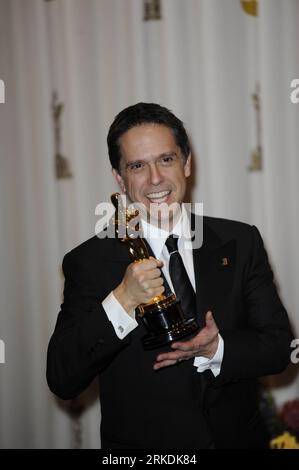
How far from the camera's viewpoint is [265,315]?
5.17 ft

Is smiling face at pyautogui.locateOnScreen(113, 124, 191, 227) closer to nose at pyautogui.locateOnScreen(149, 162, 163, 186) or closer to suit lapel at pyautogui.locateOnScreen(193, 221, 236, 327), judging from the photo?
nose at pyautogui.locateOnScreen(149, 162, 163, 186)

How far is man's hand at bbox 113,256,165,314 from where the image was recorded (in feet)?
4.29

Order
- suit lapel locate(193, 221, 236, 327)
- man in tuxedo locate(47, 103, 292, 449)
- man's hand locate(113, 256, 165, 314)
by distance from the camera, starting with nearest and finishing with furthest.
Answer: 1. man's hand locate(113, 256, 165, 314)
2. man in tuxedo locate(47, 103, 292, 449)
3. suit lapel locate(193, 221, 236, 327)

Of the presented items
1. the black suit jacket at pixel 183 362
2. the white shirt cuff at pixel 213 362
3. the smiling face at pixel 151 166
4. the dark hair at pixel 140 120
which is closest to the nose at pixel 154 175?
the smiling face at pixel 151 166

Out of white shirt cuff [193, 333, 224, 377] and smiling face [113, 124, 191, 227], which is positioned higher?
smiling face [113, 124, 191, 227]

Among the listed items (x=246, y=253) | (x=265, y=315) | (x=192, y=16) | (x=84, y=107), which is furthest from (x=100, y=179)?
(x=265, y=315)

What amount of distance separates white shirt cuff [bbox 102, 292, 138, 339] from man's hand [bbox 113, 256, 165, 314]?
1.1 inches

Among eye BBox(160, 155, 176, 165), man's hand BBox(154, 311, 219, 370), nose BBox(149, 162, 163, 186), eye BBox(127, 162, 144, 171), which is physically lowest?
man's hand BBox(154, 311, 219, 370)

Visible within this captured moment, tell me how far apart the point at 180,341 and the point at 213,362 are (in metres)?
0.12

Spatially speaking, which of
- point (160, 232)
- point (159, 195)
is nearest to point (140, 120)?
point (159, 195)

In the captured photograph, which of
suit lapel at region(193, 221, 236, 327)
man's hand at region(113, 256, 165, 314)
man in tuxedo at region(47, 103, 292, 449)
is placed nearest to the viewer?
man's hand at region(113, 256, 165, 314)

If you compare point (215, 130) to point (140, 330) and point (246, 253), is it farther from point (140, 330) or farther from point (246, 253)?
point (140, 330)

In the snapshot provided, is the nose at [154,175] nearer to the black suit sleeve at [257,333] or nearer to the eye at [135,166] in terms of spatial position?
the eye at [135,166]

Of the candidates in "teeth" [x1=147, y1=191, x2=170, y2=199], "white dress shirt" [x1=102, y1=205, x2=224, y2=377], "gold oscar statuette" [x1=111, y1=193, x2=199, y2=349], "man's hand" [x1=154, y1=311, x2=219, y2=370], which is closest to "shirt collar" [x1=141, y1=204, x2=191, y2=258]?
"white dress shirt" [x1=102, y1=205, x2=224, y2=377]
